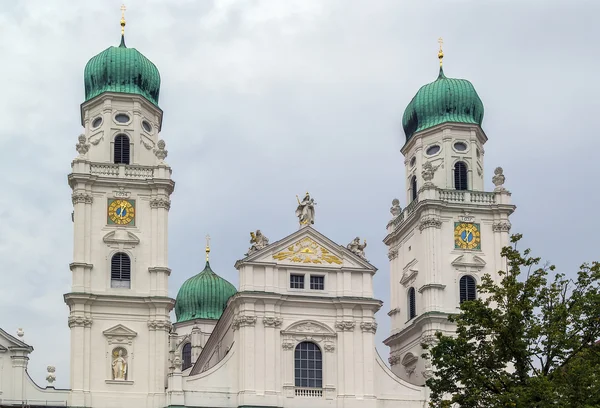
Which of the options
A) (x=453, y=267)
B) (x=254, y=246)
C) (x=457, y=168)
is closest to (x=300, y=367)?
(x=254, y=246)

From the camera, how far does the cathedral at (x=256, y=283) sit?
55.1m

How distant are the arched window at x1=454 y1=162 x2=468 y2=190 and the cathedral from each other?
0.06 meters

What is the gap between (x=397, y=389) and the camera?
57031 millimetres

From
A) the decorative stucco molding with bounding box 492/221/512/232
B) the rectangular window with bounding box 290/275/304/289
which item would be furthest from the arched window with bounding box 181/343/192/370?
the decorative stucco molding with bounding box 492/221/512/232

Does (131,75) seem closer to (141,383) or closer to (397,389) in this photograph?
(141,383)

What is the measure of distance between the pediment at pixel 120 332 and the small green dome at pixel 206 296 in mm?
23422

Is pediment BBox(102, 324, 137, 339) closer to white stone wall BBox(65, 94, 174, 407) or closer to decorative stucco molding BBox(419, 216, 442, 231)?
white stone wall BBox(65, 94, 174, 407)

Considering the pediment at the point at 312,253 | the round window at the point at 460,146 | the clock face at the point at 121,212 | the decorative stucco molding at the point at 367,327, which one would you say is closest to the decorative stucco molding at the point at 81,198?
the clock face at the point at 121,212

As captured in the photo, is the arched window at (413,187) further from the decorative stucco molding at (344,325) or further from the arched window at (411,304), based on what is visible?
the decorative stucco molding at (344,325)

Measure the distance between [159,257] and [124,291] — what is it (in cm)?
243

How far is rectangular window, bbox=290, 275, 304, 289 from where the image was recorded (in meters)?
57.4

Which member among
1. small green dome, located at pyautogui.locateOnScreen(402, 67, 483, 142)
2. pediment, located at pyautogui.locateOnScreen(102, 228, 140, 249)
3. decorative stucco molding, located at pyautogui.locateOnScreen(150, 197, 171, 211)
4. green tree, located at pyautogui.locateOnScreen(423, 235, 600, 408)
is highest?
small green dome, located at pyautogui.locateOnScreen(402, 67, 483, 142)

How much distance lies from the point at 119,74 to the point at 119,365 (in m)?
15.4

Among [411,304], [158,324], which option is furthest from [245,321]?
[411,304]
